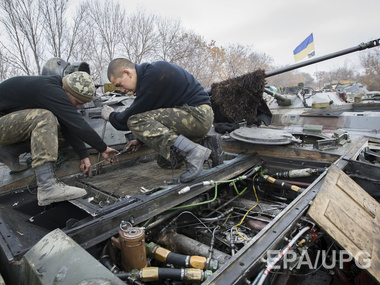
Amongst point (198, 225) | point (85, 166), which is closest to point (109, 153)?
point (85, 166)

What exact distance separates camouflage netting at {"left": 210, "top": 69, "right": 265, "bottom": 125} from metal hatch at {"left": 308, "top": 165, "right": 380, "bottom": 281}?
240 cm

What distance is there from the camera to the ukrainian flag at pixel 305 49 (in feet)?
23.0

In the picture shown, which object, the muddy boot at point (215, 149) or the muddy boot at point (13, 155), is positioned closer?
the muddy boot at point (13, 155)

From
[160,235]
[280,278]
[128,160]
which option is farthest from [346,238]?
[128,160]

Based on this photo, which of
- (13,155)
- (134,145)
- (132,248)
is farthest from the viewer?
(134,145)

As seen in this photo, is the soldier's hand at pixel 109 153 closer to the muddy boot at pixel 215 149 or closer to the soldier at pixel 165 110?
the soldier at pixel 165 110

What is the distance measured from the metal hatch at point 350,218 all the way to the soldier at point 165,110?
3.90 ft

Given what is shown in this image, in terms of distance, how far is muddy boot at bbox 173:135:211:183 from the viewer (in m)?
2.65

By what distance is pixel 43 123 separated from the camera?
102 inches

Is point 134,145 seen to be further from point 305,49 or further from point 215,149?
point 305,49

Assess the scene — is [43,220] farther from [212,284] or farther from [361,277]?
[361,277]

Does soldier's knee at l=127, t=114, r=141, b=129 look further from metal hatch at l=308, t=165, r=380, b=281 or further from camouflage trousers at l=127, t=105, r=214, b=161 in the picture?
metal hatch at l=308, t=165, r=380, b=281

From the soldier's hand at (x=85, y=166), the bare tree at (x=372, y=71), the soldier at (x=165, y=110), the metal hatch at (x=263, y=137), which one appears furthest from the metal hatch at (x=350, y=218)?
the bare tree at (x=372, y=71)

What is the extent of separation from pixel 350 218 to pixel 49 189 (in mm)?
2633
